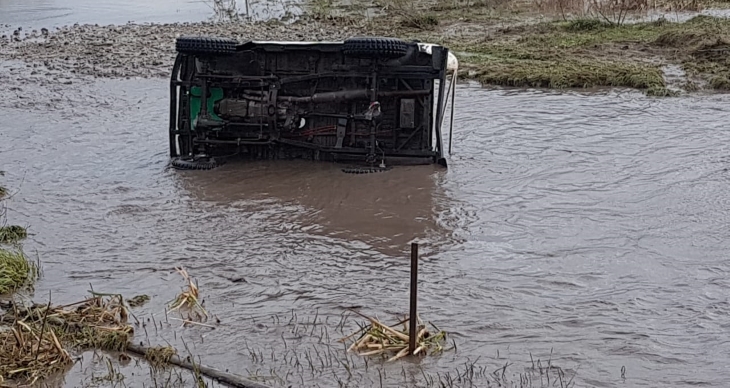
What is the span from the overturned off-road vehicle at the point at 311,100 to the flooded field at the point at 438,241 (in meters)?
0.31

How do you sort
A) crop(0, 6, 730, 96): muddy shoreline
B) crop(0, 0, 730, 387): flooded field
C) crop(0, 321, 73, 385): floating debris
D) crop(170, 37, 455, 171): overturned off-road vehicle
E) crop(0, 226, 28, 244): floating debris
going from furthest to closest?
crop(0, 6, 730, 96): muddy shoreline
crop(170, 37, 455, 171): overturned off-road vehicle
crop(0, 226, 28, 244): floating debris
crop(0, 0, 730, 387): flooded field
crop(0, 321, 73, 385): floating debris

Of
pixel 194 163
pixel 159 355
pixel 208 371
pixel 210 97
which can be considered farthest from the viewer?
pixel 194 163

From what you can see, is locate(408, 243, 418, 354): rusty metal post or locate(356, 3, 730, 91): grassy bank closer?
locate(408, 243, 418, 354): rusty metal post

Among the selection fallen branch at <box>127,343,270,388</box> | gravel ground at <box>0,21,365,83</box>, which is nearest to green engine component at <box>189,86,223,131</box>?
fallen branch at <box>127,343,270,388</box>

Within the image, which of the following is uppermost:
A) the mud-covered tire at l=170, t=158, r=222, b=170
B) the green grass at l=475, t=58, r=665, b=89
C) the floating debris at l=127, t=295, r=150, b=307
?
the green grass at l=475, t=58, r=665, b=89

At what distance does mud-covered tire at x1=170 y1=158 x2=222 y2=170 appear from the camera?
1035 cm

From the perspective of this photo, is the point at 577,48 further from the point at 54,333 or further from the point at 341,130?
the point at 54,333

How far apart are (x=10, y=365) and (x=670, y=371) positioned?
3925 mm

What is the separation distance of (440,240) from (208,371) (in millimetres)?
3243

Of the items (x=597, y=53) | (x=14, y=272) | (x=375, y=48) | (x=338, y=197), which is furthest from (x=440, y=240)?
(x=597, y=53)

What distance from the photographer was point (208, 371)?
17.5 feet

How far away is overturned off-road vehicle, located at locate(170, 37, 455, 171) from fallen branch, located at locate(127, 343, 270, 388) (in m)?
4.66

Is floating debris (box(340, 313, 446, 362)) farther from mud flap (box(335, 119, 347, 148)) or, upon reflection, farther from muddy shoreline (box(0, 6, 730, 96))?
muddy shoreline (box(0, 6, 730, 96))

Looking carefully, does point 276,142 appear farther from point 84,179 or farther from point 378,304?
point 378,304
